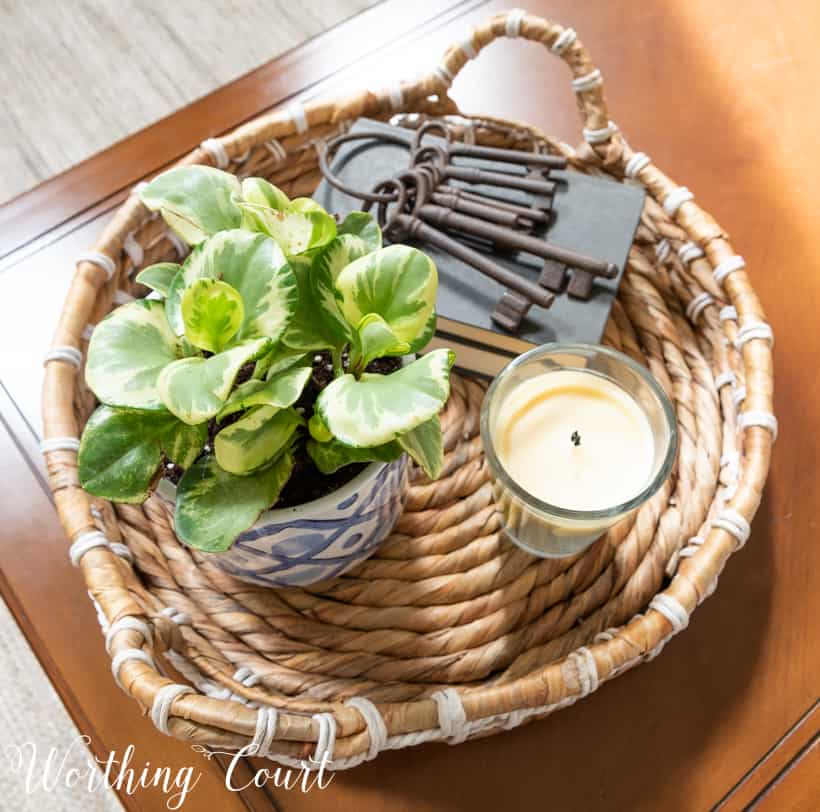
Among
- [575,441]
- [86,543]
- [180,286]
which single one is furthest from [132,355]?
[575,441]

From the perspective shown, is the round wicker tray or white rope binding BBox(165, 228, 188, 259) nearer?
the round wicker tray

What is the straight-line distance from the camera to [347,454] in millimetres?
357

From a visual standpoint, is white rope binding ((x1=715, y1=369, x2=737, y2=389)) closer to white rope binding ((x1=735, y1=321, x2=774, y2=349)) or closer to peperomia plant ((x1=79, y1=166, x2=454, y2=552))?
white rope binding ((x1=735, y1=321, x2=774, y2=349))

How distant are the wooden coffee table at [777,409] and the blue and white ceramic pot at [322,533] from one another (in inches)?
4.6

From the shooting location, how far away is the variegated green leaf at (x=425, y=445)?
0.35 metres

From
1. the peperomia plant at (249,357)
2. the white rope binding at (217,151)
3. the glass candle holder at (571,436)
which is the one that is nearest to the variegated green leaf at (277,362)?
the peperomia plant at (249,357)

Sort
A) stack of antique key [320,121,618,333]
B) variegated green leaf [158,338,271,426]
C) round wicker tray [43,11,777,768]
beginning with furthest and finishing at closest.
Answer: stack of antique key [320,121,618,333] < round wicker tray [43,11,777,768] < variegated green leaf [158,338,271,426]

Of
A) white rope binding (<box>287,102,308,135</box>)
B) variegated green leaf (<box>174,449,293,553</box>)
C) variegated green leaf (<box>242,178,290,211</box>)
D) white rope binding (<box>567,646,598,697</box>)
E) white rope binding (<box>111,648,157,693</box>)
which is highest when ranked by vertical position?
variegated green leaf (<box>242,178,290,211</box>)

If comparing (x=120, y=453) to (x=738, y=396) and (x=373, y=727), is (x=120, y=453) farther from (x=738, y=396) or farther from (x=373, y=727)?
(x=738, y=396)

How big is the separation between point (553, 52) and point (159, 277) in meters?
0.35

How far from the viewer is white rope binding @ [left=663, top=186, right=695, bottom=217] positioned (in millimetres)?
548

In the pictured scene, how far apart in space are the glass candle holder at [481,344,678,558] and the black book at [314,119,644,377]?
1.3 inches

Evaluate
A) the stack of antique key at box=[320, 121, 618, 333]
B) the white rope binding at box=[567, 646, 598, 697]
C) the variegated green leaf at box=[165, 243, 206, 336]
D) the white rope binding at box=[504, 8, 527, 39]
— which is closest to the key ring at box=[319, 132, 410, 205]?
the stack of antique key at box=[320, 121, 618, 333]

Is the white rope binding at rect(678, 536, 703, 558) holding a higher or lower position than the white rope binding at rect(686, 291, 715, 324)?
lower
